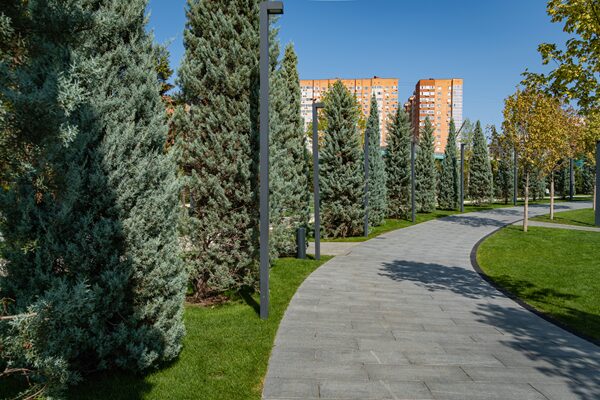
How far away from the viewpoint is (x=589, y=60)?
8.66m

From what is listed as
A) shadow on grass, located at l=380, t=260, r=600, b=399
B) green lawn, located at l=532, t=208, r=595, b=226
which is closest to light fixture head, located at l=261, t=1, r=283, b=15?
shadow on grass, located at l=380, t=260, r=600, b=399

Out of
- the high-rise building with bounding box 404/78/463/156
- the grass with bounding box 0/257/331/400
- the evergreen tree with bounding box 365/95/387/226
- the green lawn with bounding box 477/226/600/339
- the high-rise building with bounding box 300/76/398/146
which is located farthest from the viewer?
the high-rise building with bounding box 404/78/463/156

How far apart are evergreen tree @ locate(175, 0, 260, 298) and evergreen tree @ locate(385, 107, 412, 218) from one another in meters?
22.1

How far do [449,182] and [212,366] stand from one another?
1394 inches

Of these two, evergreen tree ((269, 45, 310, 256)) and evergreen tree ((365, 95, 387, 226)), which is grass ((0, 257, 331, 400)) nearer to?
evergreen tree ((269, 45, 310, 256))

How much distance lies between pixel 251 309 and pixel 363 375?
3.38 m

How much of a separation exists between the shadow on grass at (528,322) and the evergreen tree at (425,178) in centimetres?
2084

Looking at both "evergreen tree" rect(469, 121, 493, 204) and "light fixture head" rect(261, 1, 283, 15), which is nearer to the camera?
"light fixture head" rect(261, 1, 283, 15)

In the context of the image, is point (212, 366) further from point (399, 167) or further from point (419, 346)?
point (399, 167)

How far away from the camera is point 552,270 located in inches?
486

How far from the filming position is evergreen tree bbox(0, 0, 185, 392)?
340cm

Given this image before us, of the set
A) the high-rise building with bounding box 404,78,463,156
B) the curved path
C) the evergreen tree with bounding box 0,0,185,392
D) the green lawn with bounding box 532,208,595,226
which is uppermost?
the high-rise building with bounding box 404,78,463,156

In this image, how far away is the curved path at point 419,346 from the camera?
484 centimetres

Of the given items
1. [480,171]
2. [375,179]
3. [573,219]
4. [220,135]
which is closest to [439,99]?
[480,171]
